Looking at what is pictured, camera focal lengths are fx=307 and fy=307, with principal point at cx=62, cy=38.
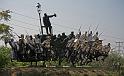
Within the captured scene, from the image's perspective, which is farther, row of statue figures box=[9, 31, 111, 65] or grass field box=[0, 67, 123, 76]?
row of statue figures box=[9, 31, 111, 65]

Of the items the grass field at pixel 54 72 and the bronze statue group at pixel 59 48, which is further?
the bronze statue group at pixel 59 48

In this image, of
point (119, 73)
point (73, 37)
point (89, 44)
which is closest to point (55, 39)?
point (73, 37)

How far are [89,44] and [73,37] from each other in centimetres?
162

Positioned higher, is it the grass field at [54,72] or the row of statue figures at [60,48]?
the row of statue figures at [60,48]

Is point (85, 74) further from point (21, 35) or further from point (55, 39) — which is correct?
point (21, 35)

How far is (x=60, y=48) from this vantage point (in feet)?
58.3

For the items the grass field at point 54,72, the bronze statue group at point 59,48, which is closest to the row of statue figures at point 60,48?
the bronze statue group at point 59,48

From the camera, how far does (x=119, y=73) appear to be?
19156 millimetres

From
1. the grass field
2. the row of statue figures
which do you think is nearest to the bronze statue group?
the row of statue figures

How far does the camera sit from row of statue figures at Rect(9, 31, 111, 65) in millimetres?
15414

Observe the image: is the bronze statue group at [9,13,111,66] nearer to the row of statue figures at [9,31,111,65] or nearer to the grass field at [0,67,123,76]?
the row of statue figures at [9,31,111,65]

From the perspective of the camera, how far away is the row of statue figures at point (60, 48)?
15.4m

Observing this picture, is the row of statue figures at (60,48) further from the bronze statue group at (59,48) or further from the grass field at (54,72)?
the grass field at (54,72)

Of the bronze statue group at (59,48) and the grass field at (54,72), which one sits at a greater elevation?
the bronze statue group at (59,48)
